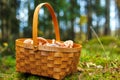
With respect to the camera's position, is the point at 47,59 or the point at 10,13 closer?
the point at 47,59

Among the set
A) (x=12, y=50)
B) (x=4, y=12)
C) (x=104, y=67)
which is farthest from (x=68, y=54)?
(x=4, y=12)

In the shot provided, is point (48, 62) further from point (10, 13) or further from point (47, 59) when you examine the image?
point (10, 13)

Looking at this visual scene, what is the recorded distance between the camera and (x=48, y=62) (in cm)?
331

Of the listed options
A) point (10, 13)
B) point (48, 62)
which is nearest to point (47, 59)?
point (48, 62)

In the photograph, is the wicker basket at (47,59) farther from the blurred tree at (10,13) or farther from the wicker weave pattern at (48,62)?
the blurred tree at (10,13)

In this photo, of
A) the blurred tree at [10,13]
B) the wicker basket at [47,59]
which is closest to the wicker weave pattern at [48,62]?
the wicker basket at [47,59]

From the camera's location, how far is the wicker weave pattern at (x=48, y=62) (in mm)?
3287

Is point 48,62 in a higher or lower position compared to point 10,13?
lower

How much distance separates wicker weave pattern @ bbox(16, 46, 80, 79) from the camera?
329 centimetres

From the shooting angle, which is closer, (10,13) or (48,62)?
(48,62)

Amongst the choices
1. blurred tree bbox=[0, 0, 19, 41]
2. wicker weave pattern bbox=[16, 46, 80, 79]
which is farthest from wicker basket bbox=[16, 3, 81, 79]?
blurred tree bbox=[0, 0, 19, 41]

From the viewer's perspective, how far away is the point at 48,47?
3.27 meters

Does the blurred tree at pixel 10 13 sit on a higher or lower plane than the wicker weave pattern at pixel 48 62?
higher

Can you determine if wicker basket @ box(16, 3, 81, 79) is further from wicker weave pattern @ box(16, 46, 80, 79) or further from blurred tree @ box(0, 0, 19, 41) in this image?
blurred tree @ box(0, 0, 19, 41)
